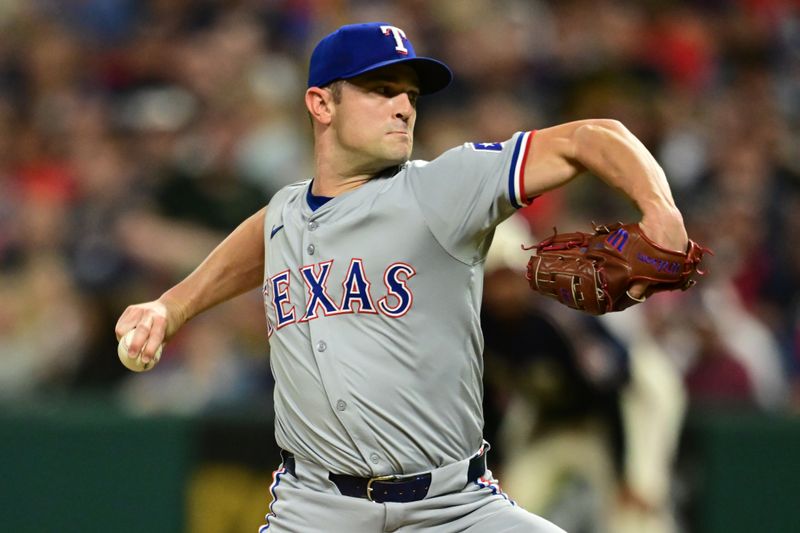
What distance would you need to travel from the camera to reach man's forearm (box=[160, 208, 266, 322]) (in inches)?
146

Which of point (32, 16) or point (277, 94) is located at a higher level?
point (32, 16)

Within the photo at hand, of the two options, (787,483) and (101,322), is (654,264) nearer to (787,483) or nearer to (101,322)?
(787,483)

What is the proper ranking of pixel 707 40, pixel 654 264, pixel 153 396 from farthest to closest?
1. pixel 707 40
2. pixel 153 396
3. pixel 654 264

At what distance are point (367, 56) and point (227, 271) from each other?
81 centimetres

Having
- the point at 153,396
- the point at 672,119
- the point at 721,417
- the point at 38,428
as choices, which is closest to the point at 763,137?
the point at 672,119

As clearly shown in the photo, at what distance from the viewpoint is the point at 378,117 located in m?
3.34

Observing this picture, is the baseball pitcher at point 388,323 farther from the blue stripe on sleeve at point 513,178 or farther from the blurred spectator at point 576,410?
the blurred spectator at point 576,410

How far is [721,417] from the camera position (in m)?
5.55

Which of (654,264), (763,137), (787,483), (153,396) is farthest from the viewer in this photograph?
(763,137)

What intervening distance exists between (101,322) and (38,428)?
90 cm

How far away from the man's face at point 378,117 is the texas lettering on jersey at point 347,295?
11.6 inches

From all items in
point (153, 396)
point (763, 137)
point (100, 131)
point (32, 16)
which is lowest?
point (153, 396)

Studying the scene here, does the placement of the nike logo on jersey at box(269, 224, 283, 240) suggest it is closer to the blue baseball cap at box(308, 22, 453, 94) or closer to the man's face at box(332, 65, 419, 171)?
the man's face at box(332, 65, 419, 171)

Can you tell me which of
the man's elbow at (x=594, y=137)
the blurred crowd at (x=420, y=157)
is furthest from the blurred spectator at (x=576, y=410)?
the man's elbow at (x=594, y=137)
